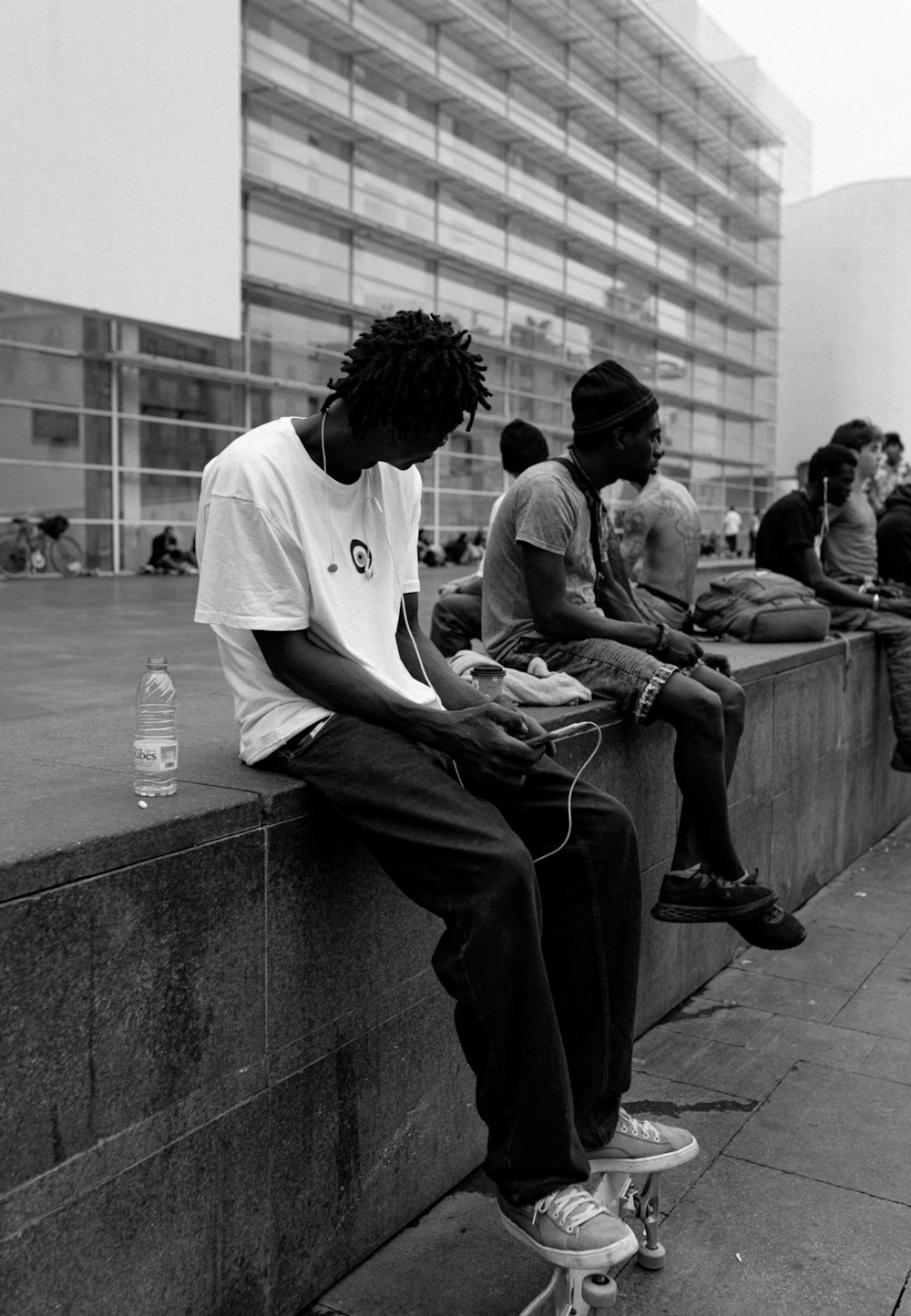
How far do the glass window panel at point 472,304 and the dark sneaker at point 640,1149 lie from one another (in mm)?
27591

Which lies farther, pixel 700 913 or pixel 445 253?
pixel 445 253

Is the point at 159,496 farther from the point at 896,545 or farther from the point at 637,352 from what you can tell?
the point at 637,352

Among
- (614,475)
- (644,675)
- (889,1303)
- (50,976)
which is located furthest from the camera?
(614,475)

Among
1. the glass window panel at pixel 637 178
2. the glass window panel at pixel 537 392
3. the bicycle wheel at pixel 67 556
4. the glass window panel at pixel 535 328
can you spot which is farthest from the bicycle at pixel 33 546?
the glass window panel at pixel 637 178

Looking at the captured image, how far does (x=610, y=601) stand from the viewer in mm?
4359

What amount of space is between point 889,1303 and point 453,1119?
3.37 feet

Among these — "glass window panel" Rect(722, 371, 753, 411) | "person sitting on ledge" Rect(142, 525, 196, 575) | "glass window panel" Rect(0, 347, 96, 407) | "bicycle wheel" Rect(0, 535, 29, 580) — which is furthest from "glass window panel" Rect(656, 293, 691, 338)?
"bicycle wheel" Rect(0, 535, 29, 580)

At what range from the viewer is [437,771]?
8.00 feet

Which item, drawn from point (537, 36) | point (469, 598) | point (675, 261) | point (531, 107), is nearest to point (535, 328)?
point (531, 107)

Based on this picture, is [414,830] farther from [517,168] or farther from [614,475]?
[517,168]

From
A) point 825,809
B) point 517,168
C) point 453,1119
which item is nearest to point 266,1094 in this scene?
point 453,1119

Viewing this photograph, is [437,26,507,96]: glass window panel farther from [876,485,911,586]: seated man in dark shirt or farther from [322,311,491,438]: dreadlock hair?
[322,311,491,438]: dreadlock hair

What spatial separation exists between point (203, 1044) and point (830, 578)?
5558mm

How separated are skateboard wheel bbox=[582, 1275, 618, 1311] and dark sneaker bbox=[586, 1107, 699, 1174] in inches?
12.2
